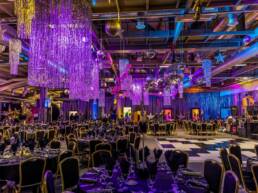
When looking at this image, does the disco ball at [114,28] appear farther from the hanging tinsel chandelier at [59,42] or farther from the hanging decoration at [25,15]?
the hanging decoration at [25,15]

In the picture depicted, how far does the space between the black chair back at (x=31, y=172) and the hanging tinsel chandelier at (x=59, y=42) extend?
135 centimetres

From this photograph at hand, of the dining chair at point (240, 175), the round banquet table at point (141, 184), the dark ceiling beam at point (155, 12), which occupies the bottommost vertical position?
the dining chair at point (240, 175)

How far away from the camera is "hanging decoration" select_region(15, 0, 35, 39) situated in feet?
12.0

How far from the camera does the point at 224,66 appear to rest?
459 inches

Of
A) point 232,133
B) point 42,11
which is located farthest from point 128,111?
point 42,11

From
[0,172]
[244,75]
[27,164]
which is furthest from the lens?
[244,75]

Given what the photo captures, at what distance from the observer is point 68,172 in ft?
12.0

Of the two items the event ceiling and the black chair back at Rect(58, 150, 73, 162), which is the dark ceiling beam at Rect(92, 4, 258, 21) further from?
the black chair back at Rect(58, 150, 73, 162)

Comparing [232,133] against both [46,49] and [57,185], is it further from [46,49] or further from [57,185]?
[46,49]

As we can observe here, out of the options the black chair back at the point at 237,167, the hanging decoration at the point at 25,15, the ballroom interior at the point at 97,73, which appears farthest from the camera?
the black chair back at the point at 237,167

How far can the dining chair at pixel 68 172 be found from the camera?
3520 millimetres

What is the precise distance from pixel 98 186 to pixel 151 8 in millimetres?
4185

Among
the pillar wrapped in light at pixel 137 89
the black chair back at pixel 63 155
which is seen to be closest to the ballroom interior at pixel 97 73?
the black chair back at pixel 63 155

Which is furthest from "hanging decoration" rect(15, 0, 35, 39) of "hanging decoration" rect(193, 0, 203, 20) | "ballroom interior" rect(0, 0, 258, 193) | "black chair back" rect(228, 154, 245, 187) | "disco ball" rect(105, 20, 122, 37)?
"black chair back" rect(228, 154, 245, 187)
